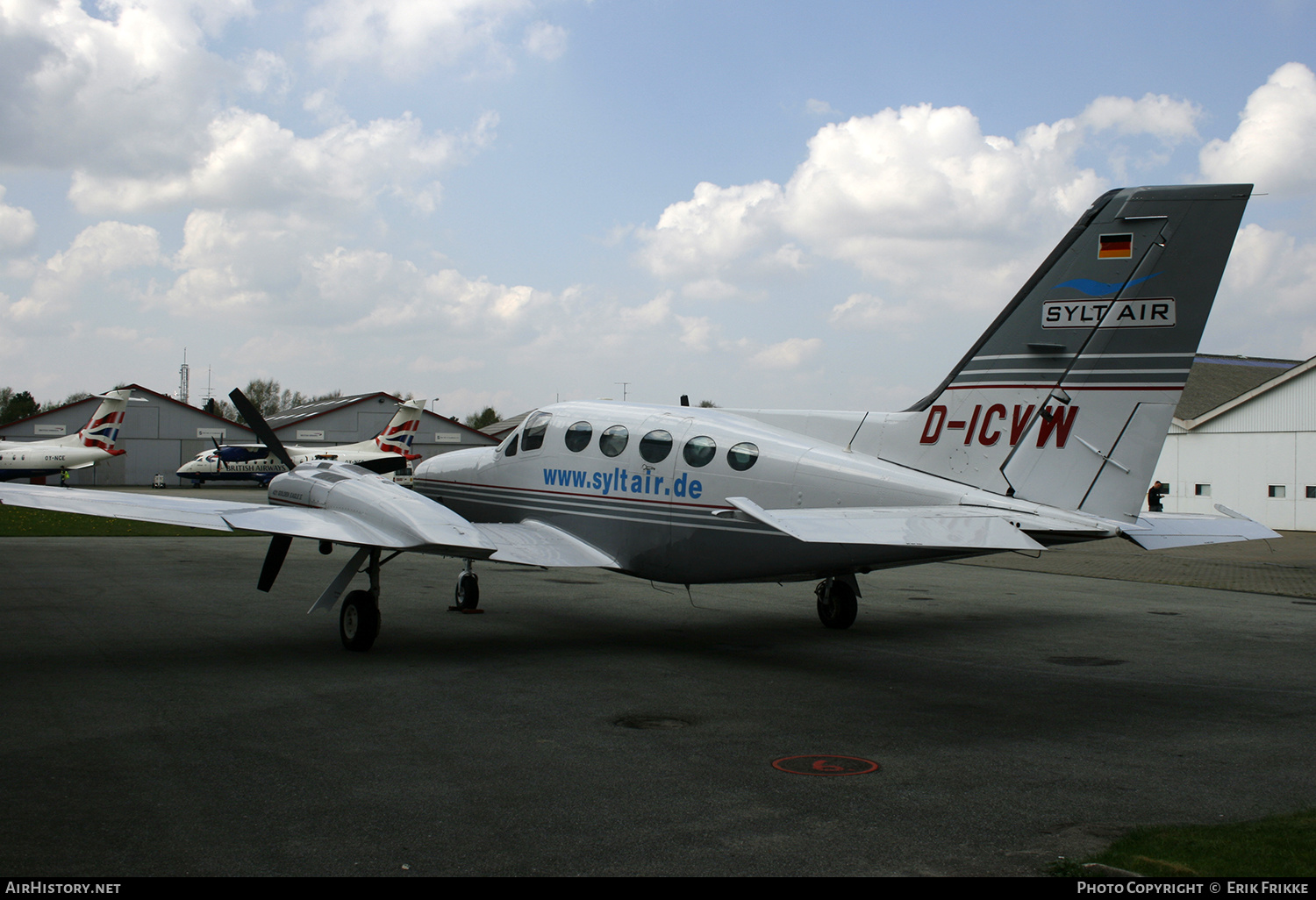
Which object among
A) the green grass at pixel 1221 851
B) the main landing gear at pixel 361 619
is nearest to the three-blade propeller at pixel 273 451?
the main landing gear at pixel 361 619

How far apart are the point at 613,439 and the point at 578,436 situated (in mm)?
690

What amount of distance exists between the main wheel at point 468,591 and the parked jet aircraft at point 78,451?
49802 millimetres

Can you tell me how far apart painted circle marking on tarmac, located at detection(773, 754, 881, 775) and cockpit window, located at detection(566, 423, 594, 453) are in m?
6.31

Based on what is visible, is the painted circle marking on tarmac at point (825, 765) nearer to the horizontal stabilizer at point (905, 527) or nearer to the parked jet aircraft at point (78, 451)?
the horizontal stabilizer at point (905, 527)

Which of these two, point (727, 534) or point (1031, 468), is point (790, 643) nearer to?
point (727, 534)

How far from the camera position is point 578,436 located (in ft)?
40.7

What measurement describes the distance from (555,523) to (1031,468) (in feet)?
19.3

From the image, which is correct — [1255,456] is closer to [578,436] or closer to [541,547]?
[578,436]

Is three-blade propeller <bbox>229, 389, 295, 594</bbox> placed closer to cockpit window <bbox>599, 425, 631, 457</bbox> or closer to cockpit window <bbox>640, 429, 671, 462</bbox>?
cockpit window <bbox>599, 425, 631, 457</bbox>

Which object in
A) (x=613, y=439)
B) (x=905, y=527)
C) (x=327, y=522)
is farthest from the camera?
(x=613, y=439)

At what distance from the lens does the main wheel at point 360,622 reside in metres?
10.6

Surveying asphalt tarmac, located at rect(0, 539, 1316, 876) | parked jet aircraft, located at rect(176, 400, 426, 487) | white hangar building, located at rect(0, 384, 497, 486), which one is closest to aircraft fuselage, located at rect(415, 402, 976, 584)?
asphalt tarmac, located at rect(0, 539, 1316, 876)

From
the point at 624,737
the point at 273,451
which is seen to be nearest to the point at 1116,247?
the point at 624,737

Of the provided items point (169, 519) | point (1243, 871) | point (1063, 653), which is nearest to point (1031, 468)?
point (1063, 653)
